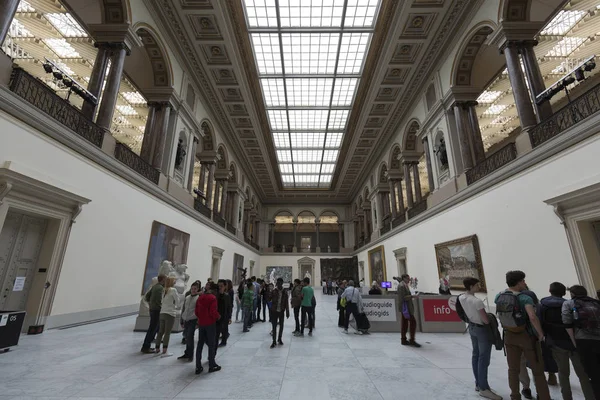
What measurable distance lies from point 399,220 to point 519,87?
31.1 feet

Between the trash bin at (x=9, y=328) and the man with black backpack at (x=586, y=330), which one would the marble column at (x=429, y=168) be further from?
the trash bin at (x=9, y=328)

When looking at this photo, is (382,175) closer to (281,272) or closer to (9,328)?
(281,272)

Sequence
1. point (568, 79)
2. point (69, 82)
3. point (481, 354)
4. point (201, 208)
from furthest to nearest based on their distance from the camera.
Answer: point (201, 208) → point (69, 82) → point (568, 79) → point (481, 354)

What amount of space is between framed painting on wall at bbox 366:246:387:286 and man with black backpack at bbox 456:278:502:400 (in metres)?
14.8

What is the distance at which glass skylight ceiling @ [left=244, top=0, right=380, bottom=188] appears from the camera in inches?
408

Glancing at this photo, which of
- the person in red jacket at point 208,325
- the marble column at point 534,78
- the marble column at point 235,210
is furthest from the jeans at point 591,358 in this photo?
the marble column at point 235,210

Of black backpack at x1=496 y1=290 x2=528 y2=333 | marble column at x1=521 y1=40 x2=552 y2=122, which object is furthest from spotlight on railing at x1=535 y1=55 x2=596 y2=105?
black backpack at x1=496 y1=290 x2=528 y2=333

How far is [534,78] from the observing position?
7.56m

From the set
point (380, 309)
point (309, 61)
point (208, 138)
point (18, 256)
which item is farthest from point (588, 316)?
point (208, 138)

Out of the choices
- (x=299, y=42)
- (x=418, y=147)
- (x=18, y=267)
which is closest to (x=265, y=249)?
(x=418, y=147)

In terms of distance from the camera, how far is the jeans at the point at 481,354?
10.7 ft

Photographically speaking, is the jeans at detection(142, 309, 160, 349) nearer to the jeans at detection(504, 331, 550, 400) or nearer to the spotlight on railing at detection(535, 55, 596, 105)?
the jeans at detection(504, 331, 550, 400)

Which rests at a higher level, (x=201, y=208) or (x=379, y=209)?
(x=379, y=209)

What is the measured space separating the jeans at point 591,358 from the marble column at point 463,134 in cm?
800
